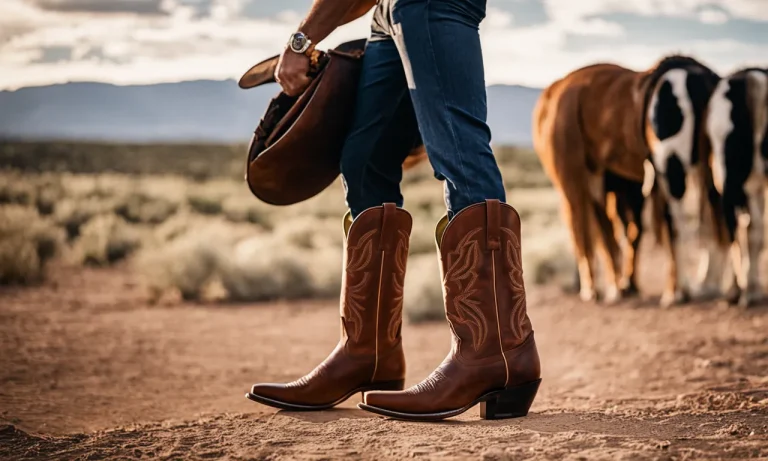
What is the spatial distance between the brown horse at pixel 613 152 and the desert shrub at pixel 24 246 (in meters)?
5.89

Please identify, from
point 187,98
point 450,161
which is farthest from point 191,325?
point 187,98

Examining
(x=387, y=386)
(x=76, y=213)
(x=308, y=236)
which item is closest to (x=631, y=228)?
(x=387, y=386)

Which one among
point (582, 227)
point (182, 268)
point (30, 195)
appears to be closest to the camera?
point (582, 227)

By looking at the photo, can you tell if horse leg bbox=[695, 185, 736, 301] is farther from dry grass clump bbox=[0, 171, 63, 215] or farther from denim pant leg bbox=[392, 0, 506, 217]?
dry grass clump bbox=[0, 171, 63, 215]

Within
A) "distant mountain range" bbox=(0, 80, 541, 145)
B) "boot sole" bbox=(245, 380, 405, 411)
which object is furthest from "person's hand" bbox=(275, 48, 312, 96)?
"distant mountain range" bbox=(0, 80, 541, 145)

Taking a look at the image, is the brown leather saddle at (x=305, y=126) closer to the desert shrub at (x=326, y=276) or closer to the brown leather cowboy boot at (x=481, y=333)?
the brown leather cowboy boot at (x=481, y=333)

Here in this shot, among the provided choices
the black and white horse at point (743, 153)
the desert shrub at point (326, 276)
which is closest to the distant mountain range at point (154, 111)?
the desert shrub at point (326, 276)

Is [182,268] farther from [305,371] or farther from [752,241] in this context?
[752,241]

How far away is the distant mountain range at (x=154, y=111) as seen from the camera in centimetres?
12425

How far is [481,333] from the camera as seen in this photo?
8.71 feet

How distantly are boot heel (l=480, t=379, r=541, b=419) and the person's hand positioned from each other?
1248 millimetres

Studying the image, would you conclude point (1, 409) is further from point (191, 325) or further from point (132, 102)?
point (132, 102)

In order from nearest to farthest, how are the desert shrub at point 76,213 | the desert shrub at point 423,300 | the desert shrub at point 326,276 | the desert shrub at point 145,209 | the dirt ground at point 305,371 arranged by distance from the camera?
the dirt ground at point 305,371 → the desert shrub at point 423,300 → the desert shrub at point 326,276 → the desert shrub at point 76,213 → the desert shrub at point 145,209

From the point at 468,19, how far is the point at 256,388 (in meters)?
1.46
